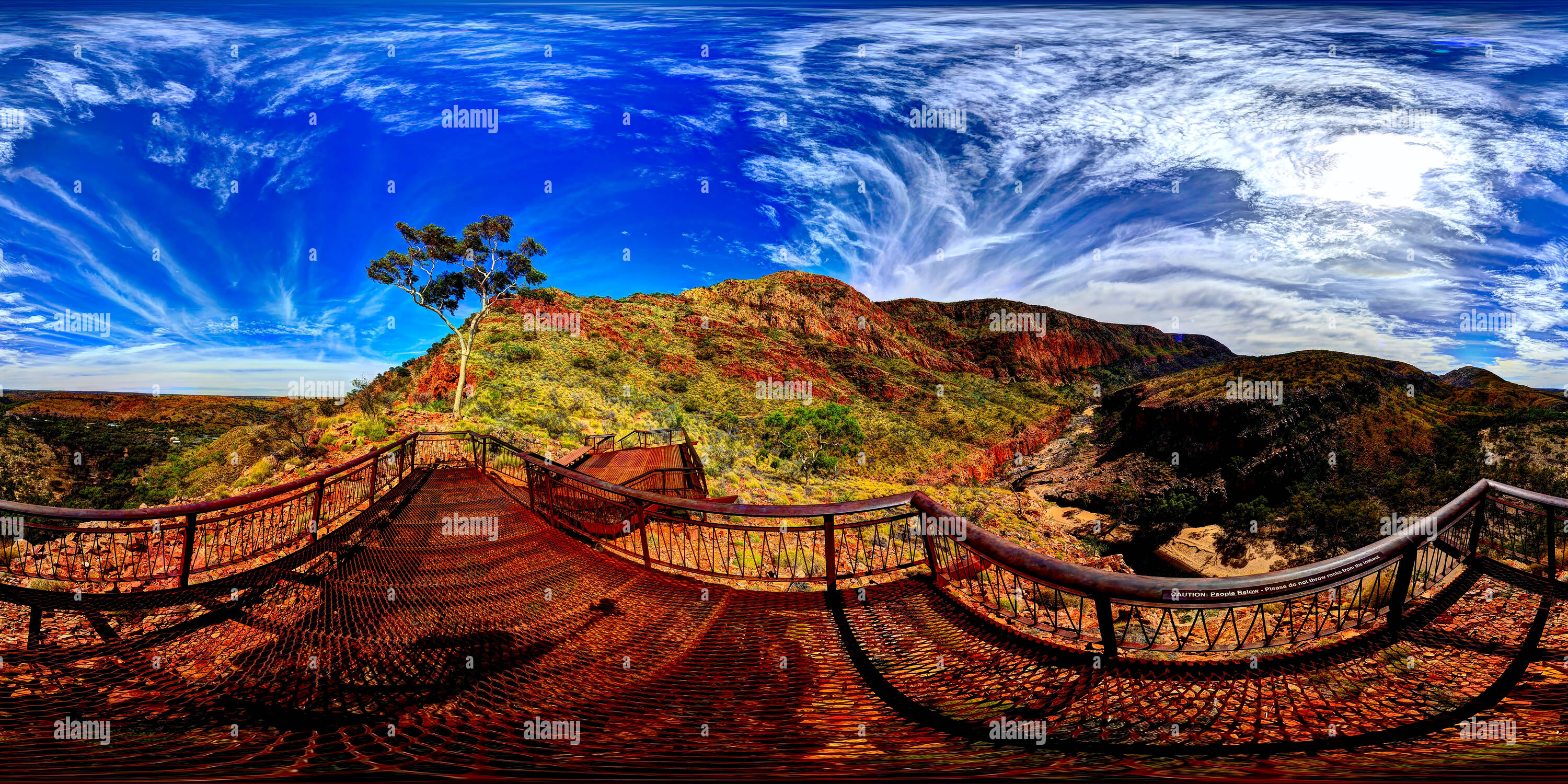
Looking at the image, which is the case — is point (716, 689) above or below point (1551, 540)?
below

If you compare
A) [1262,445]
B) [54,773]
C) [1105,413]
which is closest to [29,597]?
[54,773]

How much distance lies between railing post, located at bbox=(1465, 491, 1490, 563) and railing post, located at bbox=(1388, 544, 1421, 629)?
1736 millimetres

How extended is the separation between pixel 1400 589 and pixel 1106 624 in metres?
2.50

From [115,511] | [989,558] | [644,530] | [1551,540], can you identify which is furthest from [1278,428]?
[115,511]

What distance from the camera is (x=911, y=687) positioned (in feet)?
8.54

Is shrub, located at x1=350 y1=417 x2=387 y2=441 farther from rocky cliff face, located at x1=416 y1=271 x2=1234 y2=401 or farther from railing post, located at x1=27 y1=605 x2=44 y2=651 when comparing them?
railing post, located at x1=27 y1=605 x2=44 y2=651

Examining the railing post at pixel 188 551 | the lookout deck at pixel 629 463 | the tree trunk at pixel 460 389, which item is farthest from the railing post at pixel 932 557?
the tree trunk at pixel 460 389

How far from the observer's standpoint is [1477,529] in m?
4.16

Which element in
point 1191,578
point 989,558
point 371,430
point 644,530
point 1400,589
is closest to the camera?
point 1191,578

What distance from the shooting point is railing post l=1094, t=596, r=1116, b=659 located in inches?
85.8

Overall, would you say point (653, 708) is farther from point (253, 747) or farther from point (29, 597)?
point (29, 597)

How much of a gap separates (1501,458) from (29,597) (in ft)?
169

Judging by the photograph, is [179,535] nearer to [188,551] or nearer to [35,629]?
[35,629]

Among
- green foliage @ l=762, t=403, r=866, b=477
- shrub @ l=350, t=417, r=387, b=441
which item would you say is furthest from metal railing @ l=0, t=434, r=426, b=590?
green foliage @ l=762, t=403, r=866, b=477
